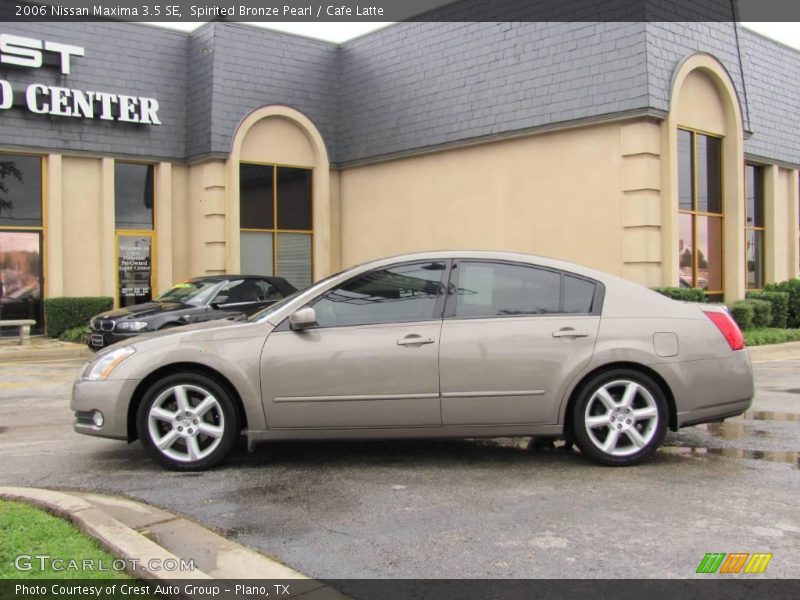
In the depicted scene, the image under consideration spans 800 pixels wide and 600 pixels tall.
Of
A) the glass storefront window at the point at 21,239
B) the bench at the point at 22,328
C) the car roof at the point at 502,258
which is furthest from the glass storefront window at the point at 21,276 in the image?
the car roof at the point at 502,258

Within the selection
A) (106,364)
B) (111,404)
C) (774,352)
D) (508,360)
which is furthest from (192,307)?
(774,352)

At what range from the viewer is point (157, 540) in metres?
4.16

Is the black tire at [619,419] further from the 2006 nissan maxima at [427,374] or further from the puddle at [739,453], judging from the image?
the puddle at [739,453]

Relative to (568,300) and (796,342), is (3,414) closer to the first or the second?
(568,300)

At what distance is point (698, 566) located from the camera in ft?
12.5

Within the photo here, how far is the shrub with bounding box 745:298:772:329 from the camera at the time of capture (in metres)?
15.7

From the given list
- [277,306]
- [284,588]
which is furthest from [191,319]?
[284,588]

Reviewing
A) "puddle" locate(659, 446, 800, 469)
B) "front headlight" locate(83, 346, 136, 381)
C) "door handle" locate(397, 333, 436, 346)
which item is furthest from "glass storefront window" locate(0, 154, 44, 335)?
"puddle" locate(659, 446, 800, 469)

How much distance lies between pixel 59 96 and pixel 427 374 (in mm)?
14342

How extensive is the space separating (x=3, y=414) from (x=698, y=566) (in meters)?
7.15

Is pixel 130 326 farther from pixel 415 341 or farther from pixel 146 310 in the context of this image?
pixel 415 341

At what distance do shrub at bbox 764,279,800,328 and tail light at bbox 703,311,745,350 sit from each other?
13.1m

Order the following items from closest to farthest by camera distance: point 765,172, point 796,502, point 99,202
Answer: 1. point 796,502
2. point 99,202
3. point 765,172

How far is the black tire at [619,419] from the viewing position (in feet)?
18.5
